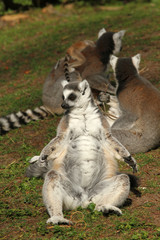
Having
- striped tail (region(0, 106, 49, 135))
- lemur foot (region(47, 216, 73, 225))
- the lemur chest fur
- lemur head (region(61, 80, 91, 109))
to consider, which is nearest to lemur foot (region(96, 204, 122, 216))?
lemur foot (region(47, 216, 73, 225))

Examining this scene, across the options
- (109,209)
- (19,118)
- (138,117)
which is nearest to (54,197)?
(109,209)

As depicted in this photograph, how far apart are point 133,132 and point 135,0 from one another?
1108cm

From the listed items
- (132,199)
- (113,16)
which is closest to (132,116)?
(132,199)

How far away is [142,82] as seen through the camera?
22.5ft

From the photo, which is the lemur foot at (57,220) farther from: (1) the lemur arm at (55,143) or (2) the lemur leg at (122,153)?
(2) the lemur leg at (122,153)

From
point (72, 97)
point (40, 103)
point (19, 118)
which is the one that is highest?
point (72, 97)

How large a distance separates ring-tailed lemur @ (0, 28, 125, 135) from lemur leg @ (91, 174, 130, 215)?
12.2 ft

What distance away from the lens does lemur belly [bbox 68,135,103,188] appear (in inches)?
172

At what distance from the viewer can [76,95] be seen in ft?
14.4

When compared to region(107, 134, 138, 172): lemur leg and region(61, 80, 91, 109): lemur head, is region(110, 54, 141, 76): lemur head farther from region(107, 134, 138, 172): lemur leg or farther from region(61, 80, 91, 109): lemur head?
region(107, 134, 138, 172): lemur leg

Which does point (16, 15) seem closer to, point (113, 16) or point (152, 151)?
point (113, 16)

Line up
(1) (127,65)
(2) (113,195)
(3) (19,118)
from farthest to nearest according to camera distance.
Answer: (3) (19,118), (1) (127,65), (2) (113,195)

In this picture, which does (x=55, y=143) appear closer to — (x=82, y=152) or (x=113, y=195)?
Answer: (x=82, y=152)

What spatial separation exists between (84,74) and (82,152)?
15.1 feet
